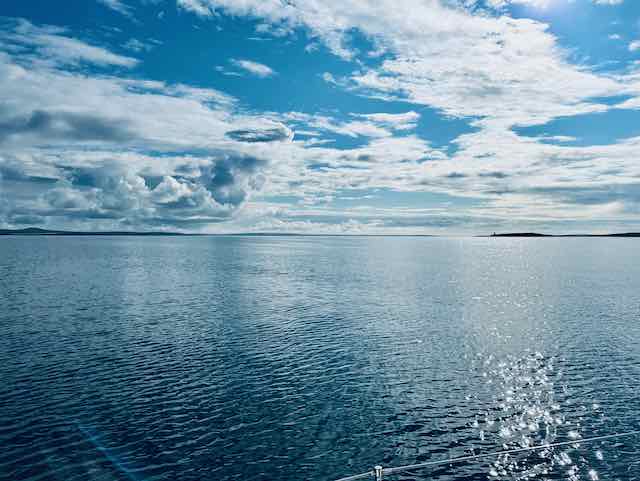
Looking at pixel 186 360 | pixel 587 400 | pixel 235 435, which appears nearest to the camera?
pixel 235 435

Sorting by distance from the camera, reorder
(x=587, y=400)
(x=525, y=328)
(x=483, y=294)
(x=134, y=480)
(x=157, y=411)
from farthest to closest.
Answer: (x=483, y=294) → (x=525, y=328) → (x=587, y=400) → (x=157, y=411) → (x=134, y=480)

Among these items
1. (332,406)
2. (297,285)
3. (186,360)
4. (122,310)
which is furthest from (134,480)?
(297,285)

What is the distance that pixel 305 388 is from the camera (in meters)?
41.2

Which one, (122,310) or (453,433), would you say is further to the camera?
(122,310)

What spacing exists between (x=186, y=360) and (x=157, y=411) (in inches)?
530

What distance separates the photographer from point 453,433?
107 ft

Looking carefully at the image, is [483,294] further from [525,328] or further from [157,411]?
[157,411]

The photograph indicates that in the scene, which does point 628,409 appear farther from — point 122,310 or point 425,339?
point 122,310

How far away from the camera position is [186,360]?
48.7 m

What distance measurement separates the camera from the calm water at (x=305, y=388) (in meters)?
28.9

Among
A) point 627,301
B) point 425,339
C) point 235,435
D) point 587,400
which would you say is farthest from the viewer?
point 627,301

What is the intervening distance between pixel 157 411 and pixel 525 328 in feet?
180

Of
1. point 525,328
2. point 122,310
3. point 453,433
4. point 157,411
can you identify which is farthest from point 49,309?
point 525,328

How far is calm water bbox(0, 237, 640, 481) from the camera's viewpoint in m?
28.9
